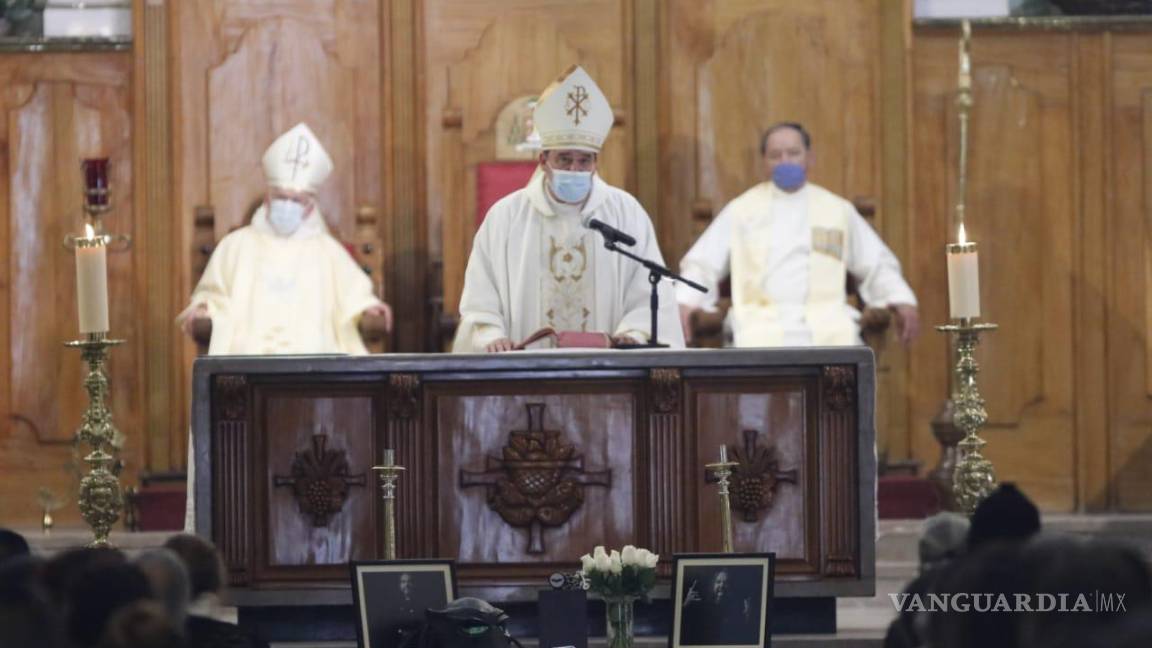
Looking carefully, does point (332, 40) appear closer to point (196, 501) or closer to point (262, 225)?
point (262, 225)

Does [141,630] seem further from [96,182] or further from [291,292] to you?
[291,292]

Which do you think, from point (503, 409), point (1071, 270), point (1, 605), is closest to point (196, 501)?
point (503, 409)

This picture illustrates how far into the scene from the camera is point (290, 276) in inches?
364

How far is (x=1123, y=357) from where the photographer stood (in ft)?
31.6

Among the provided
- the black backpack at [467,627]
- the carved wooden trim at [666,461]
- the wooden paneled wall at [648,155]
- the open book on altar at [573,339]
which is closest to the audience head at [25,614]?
the black backpack at [467,627]

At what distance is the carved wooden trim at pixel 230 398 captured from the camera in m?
6.48

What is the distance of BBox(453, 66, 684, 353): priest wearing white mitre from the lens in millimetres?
7578

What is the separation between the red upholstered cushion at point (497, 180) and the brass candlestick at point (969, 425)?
2991mm

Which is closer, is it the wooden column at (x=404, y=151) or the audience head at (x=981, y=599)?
the audience head at (x=981, y=599)

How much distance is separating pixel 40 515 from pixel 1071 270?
4.74m

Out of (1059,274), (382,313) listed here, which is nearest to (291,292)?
(382,313)

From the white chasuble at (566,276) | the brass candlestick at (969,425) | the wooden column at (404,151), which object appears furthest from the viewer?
the wooden column at (404,151)

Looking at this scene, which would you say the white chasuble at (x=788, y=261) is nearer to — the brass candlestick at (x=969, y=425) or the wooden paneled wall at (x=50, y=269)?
the brass candlestick at (x=969, y=425)

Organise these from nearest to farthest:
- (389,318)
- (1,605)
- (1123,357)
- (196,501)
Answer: (1,605), (196,501), (389,318), (1123,357)
